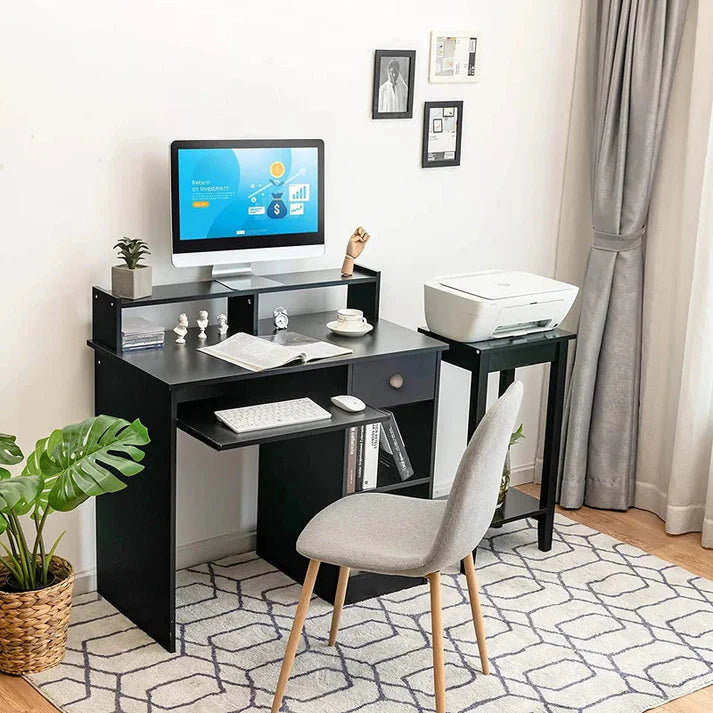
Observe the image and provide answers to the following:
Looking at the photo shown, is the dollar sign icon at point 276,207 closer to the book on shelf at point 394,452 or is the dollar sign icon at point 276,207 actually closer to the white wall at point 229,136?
the white wall at point 229,136

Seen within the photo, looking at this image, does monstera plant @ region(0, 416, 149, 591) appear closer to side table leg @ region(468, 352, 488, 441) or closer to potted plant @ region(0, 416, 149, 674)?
potted plant @ region(0, 416, 149, 674)

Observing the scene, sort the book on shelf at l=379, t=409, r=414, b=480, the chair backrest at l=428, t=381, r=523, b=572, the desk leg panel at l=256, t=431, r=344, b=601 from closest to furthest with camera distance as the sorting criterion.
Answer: the chair backrest at l=428, t=381, r=523, b=572, the desk leg panel at l=256, t=431, r=344, b=601, the book on shelf at l=379, t=409, r=414, b=480

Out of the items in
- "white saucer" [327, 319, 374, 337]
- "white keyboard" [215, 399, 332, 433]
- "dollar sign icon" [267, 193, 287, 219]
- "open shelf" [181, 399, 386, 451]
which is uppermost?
"dollar sign icon" [267, 193, 287, 219]

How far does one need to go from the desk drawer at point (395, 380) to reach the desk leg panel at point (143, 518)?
1.84 ft

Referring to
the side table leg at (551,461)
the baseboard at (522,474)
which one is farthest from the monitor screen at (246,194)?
the baseboard at (522,474)

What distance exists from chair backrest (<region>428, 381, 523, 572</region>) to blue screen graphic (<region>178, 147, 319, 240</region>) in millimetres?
1000

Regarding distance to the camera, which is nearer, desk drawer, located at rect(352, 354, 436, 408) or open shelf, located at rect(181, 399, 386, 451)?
open shelf, located at rect(181, 399, 386, 451)

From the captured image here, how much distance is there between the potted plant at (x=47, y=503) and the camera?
2.54 metres

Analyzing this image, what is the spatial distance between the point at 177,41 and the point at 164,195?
1.37 feet

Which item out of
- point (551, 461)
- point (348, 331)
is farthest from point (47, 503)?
point (551, 461)

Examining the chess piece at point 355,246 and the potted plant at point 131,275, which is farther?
the chess piece at point 355,246

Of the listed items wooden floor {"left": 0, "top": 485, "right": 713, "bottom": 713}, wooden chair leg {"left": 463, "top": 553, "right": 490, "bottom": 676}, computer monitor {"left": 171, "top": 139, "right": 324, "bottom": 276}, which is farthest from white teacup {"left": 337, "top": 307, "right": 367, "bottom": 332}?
wooden floor {"left": 0, "top": 485, "right": 713, "bottom": 713}

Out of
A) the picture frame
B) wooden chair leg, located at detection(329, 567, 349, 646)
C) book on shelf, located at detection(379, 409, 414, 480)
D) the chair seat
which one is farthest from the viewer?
the picture frame

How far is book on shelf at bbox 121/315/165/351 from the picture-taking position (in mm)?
2885
